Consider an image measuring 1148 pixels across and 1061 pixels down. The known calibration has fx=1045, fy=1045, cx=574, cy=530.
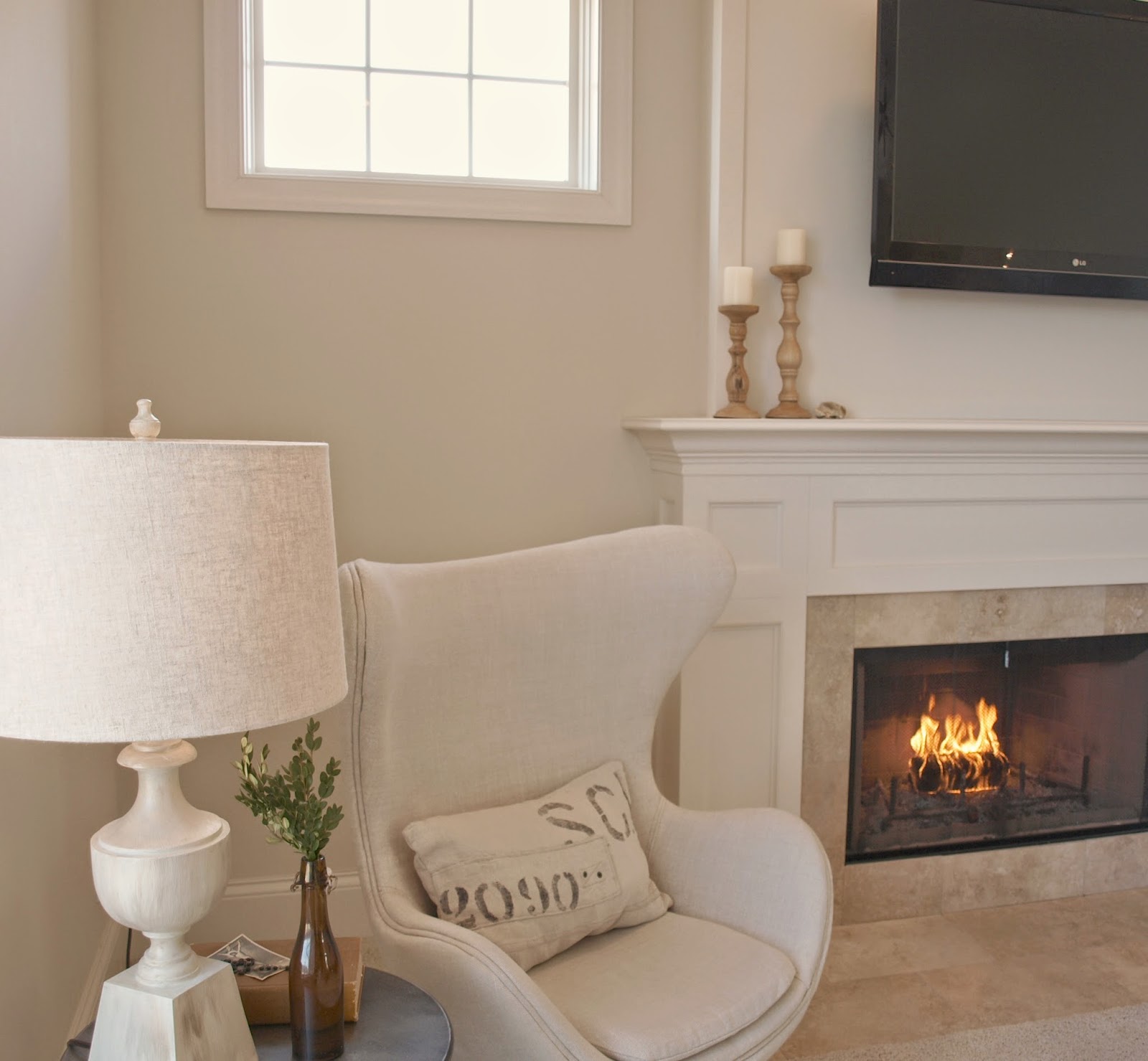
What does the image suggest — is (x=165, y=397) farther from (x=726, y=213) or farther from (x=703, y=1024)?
(x=703, y=1024)

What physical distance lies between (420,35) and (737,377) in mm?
1170

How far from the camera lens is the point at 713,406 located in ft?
8.65

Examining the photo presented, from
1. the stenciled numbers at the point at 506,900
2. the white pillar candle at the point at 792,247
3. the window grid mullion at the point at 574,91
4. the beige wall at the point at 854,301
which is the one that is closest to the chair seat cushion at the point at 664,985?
the stenciled numbers at the point at 506,900

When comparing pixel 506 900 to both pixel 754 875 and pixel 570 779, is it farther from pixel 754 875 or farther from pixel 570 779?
pixel 754 875

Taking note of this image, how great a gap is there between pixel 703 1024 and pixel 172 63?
2.26 m

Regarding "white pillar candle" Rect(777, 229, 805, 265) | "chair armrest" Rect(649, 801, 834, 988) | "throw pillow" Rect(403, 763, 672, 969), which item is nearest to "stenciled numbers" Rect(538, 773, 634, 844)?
"throw pillow" Rect(403, 763, 672, 969)

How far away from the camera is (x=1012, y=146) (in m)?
2.63

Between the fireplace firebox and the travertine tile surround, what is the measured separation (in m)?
0.06

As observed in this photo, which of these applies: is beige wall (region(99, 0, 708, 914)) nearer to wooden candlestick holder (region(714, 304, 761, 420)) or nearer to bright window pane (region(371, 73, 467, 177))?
wooden candlestick holder (region(714, 304, 761, 420))

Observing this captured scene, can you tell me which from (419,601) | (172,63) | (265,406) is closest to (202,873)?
(419,601)

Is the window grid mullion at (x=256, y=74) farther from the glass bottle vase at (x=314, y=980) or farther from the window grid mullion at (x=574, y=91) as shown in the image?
the glass bottle vase at (x=314, y=980)

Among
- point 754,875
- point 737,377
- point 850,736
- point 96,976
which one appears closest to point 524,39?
point 737,377

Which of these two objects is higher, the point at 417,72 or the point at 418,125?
the point at 417,72

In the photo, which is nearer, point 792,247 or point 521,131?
point 792,247
